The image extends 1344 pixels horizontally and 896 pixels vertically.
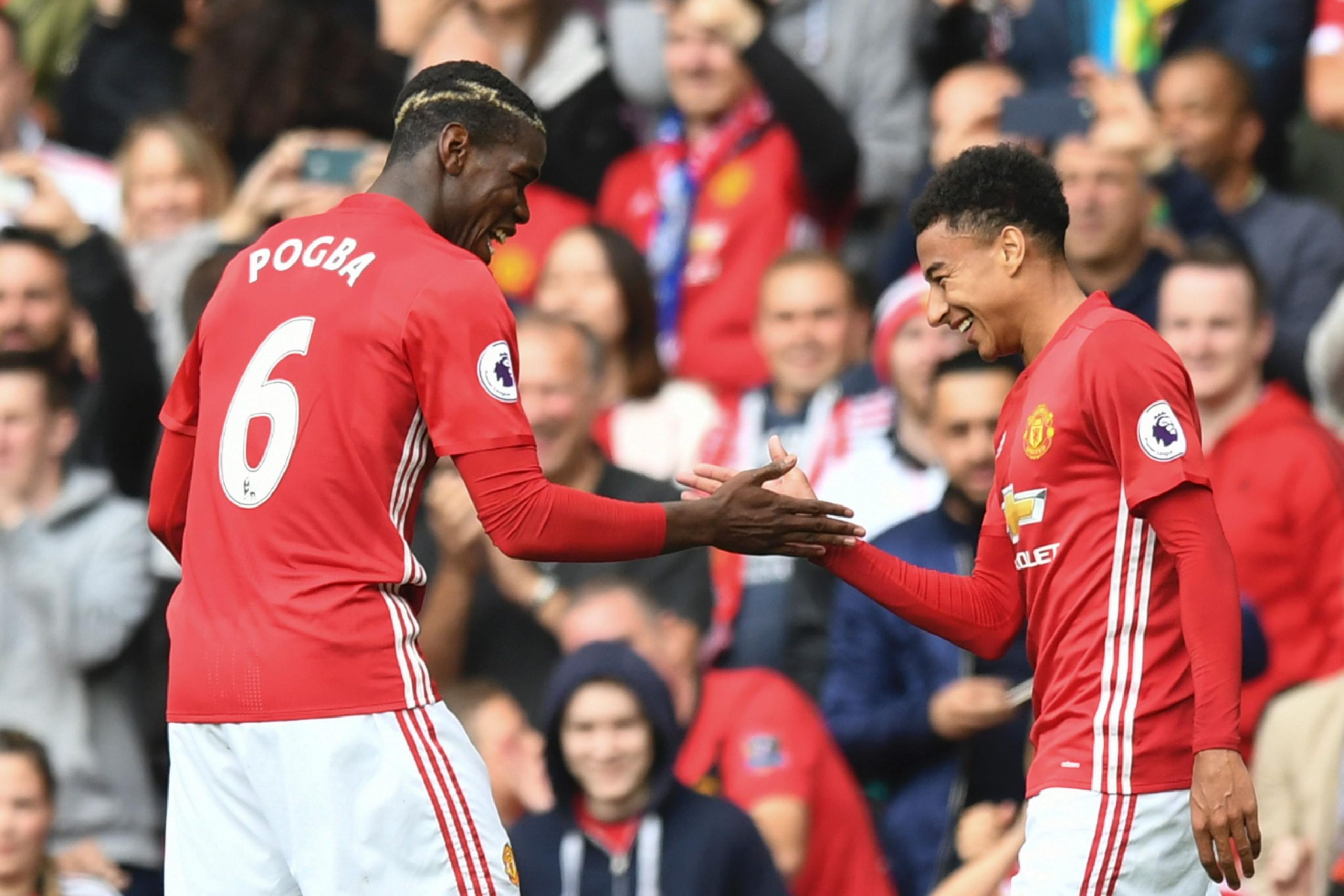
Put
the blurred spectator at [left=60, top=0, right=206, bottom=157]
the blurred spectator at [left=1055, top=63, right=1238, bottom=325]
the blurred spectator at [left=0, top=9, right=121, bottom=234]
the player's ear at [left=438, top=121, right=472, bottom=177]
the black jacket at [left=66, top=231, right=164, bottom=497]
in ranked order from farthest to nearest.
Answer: the blurred spectator at [left=60, top=0, right=206, bottom=157] < the blurred spectator at [left=0, top=9, right=121, bottom=234] < the black jacket at [left=66, top=231, right=164, bottom=497] < the blurred spectator at [left=1055, top=63, right=1238, bottom=325] < the player's ear at [left=438, top=121, right=472, bottom=177]

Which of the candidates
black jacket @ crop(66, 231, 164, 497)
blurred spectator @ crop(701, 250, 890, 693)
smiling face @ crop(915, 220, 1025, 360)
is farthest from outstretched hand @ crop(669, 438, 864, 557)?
black jacket @ crop(66, 231, 164, 497)

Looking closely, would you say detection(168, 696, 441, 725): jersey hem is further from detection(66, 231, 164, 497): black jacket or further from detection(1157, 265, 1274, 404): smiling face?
detection(1157, 265, 1274, 404): smiling face

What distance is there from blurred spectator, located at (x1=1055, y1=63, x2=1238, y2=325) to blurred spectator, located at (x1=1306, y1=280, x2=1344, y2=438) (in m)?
0.54

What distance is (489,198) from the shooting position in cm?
462

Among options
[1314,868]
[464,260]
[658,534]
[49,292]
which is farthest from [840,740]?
[49,292]

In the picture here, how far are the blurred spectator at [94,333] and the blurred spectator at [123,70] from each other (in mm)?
2249

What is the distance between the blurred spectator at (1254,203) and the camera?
26.1ft

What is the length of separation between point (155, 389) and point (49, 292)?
582mm

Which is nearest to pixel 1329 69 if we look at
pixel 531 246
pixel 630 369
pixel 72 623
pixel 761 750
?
pixel 630 369

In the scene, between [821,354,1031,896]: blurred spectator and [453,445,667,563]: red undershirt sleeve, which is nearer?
[453,445,667,563]: red undershirt sleeve

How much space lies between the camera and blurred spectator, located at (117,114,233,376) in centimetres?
848

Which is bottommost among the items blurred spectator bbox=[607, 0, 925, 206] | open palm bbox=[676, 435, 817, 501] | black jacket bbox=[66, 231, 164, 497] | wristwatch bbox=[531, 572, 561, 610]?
open palm bbox=[676, 435, 817, 501]

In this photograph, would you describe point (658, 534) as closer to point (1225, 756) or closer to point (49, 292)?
point (1225, 756)

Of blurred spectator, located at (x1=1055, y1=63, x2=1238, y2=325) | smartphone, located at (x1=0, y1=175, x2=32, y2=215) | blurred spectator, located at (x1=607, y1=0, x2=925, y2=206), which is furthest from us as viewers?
blurred spectator, located at (x1=607, y1=0, x2=925, y2=206)
